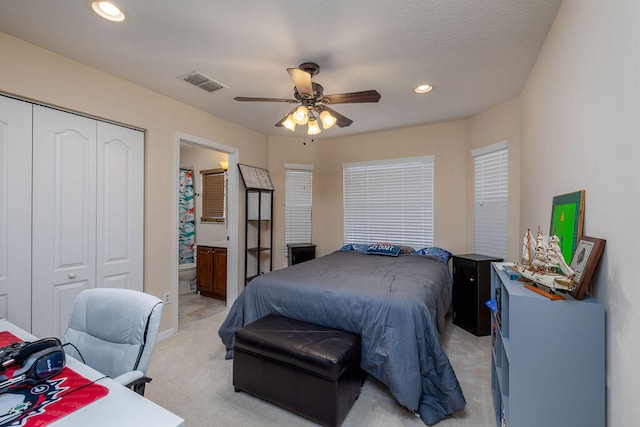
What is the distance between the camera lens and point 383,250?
3930 mm

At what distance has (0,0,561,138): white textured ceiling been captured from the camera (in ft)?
5.70

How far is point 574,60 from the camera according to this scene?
4.77ft

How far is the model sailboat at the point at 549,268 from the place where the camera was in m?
1.12

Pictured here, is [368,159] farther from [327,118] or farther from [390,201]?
[327,118]

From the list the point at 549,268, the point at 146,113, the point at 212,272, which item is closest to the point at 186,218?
the point at 212,272

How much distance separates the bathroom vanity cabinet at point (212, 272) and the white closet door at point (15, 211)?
2.26 m

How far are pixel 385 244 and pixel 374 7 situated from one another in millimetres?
3039

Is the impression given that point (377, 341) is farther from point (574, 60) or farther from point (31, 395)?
point (574, 60)

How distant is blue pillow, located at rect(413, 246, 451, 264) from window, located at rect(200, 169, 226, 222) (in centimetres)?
342

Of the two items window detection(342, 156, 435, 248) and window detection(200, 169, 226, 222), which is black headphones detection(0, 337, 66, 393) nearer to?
window detection(342, 156, 435, 248)

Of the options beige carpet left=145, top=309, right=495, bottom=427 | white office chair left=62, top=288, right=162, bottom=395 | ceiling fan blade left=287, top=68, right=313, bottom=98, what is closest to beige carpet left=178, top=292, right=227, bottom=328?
beige carpet left=145, top=309, right=495, bottom=427

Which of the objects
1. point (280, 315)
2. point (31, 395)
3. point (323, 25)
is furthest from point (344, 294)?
point (323, 25)

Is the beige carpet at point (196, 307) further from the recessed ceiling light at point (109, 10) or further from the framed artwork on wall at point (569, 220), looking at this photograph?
the framed artwork on wall at point (569, 220)

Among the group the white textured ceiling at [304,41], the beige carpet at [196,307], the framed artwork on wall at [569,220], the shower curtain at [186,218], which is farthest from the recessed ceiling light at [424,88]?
the shower curtain at [186,218]
